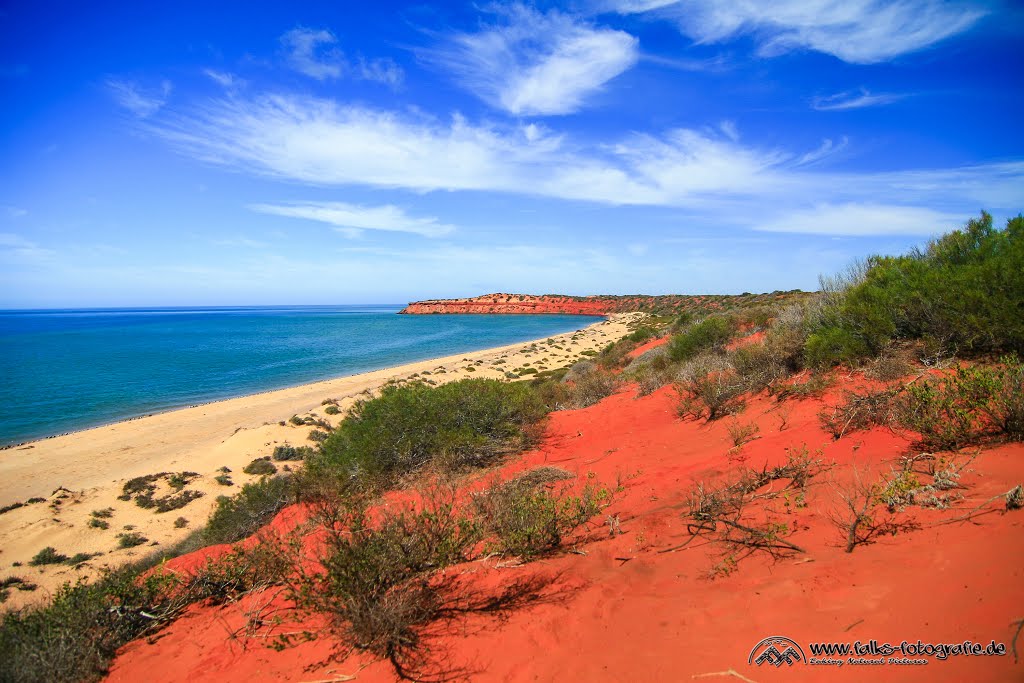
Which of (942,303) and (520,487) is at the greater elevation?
(942,303)

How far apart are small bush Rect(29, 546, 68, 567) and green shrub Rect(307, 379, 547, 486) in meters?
5.29

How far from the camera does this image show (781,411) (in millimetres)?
7711

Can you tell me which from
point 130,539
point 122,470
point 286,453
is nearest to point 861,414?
point 130,539

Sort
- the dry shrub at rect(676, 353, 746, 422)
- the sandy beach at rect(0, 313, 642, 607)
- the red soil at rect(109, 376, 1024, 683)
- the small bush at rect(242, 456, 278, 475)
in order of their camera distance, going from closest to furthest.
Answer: the red soil at rect(109, 376, 1024, 683) < the dry shrub at rect(676, 353, 746, 422) < the sandy beach at rect(0, 313, 642, 607) < the small bush at rect(242, 456, 278, 475)

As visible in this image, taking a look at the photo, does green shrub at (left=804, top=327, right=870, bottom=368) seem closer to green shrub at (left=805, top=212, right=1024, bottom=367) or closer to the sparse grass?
green shrub at (left=805, top=212, right=1024, bottom=367)

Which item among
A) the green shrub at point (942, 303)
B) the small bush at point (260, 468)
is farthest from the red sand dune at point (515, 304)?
the green shrub at point (942, 303)

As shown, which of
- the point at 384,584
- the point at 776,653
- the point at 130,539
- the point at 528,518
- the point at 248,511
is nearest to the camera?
the point at 776,653

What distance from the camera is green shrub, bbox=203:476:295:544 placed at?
7.60m

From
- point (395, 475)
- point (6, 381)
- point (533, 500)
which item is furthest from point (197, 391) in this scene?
point (533, 500)

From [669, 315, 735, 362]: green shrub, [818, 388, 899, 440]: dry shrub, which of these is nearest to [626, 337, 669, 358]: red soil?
[669, 315, 735, 362]: green shrub

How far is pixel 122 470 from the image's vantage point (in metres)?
14.5

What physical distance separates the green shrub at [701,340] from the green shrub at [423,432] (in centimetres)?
738

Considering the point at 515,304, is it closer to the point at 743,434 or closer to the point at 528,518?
the point at 743,434

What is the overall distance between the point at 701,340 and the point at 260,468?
1447 cm
